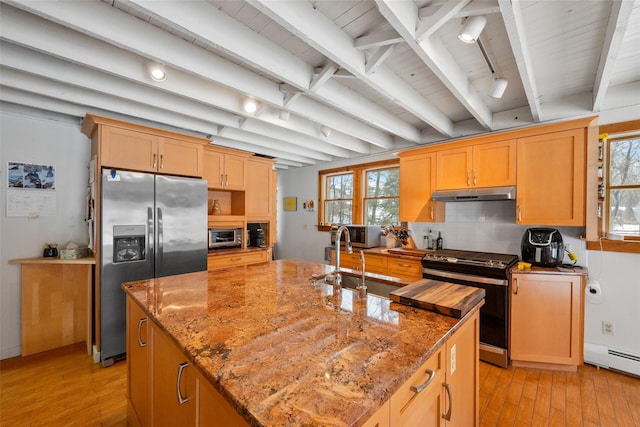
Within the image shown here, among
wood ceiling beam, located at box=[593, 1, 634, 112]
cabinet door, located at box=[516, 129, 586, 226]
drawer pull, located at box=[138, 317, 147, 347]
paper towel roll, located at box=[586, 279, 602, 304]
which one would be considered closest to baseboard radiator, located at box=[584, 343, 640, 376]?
paper towel roll, located at box=[586, 279, 602, 304]

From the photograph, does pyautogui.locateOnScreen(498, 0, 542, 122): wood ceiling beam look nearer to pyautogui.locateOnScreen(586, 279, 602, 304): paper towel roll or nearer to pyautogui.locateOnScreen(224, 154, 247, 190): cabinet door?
pyautogui.locateOnScreen(586, 279, 602, 304): paper towel roll

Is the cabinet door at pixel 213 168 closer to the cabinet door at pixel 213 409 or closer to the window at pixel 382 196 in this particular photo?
the window at pixel 382 196

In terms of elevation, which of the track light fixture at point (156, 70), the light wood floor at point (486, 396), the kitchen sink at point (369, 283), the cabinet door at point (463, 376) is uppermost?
the track light fixture at point (156, 70)

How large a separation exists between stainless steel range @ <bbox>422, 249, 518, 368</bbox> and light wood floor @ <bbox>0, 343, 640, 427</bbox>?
0.17 metres

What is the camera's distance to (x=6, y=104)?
263cm

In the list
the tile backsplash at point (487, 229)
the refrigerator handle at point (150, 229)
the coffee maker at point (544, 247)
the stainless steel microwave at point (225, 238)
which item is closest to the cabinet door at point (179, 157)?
the refrigerator handle at point (150, 229)

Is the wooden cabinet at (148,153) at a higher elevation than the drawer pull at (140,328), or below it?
higher

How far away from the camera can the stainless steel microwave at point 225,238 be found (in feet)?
12.1

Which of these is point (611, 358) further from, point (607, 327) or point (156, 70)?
point (156, 70)

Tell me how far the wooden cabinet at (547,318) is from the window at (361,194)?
6.50 feet

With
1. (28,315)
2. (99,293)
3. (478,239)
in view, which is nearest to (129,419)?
(99,293)

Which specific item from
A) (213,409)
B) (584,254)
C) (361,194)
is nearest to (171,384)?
(213,409)

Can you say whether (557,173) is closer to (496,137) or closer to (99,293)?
(496,137)

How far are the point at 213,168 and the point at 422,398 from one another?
3.40 m
